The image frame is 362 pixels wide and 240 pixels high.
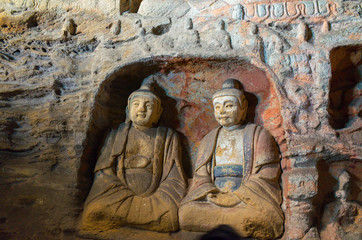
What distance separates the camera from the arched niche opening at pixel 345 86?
3.75m

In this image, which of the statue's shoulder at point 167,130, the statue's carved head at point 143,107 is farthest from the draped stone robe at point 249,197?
the statue's carved head at point 143,107

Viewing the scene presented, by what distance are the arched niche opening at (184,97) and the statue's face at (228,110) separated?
32 cm

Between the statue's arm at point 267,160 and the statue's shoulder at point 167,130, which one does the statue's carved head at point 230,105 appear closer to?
the statue's arm at point 267,160

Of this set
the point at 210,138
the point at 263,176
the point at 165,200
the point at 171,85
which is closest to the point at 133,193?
the point at 165,200

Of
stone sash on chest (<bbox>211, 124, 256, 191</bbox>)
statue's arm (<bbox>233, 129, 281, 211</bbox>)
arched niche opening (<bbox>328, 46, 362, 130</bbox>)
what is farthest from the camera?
arched niche opening (<bbox>328, 46, 362, 130</bbox>)

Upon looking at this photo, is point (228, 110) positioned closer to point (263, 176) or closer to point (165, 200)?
point (263, 176)

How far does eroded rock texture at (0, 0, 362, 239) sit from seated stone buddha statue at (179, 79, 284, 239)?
0.17 m

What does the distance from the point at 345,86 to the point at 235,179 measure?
1.81m

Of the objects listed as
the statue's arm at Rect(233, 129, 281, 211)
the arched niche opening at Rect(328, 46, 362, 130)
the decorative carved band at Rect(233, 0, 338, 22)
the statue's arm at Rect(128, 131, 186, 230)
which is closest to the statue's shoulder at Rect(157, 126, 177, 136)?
the statue's arm at Rect(128, 131, 186, 230)

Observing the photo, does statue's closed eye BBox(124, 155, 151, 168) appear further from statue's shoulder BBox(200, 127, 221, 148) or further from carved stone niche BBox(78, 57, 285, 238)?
statue's shoulder BBox(200, 127, 221, 148)

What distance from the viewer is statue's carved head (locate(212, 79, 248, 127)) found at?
3.83 metres

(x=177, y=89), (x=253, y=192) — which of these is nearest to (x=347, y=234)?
(x=253, y=192)

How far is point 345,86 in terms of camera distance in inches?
155

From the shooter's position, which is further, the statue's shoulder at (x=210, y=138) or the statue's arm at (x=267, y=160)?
the statue's shoulder at (x=210, y=138)
